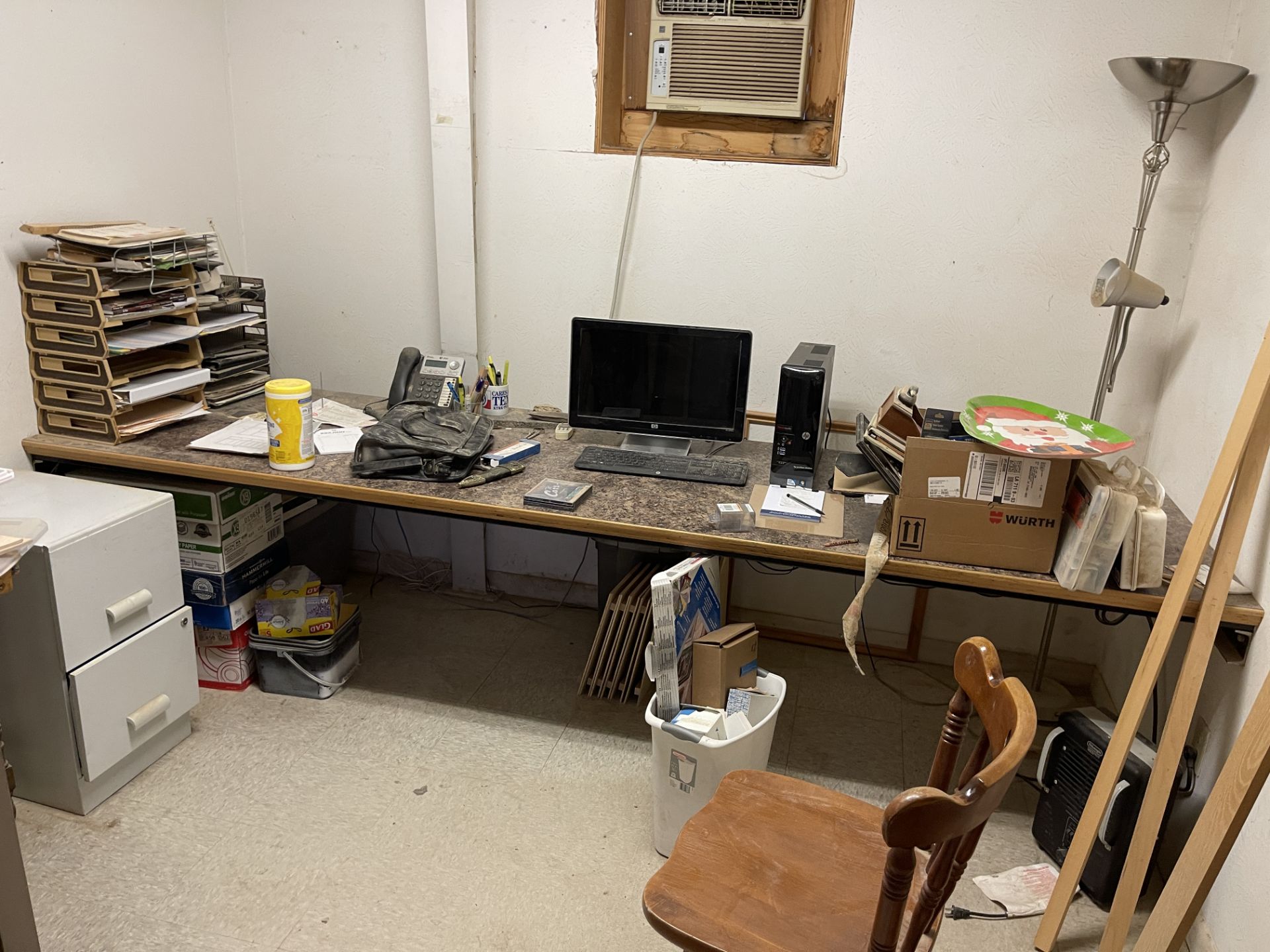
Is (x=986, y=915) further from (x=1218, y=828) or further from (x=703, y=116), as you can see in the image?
(x=703, y=116)

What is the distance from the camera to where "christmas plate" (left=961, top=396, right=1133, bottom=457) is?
5.92ft

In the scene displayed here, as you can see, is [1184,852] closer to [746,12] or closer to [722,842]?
[722,842]

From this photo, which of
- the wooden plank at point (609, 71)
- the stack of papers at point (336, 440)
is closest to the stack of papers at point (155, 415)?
the stack of papers at point (336, 440)

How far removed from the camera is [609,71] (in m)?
2.71

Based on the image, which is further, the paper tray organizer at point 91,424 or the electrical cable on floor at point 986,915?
the paper tray organizer at point 91,424

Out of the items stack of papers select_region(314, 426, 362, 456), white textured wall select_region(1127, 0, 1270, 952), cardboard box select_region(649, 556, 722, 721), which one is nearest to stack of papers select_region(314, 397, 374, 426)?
stack of papers select_region(314, 426, 362, 456)

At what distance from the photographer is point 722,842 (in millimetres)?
1515

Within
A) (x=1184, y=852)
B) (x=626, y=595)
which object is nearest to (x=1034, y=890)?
(x=1184, y=852)

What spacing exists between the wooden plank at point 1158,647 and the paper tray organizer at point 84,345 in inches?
101

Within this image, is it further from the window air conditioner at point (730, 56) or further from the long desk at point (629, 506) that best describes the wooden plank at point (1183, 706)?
the window air conditioner at point (730, 56)

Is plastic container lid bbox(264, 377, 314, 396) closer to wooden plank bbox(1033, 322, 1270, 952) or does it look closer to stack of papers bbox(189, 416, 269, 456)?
stack of papers bbox(189, 416, 269, 456)

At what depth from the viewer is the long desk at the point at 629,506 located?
1.94 m

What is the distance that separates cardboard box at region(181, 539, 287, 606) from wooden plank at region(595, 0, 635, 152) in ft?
5.32

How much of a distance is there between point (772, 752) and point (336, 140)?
7.73 feet
